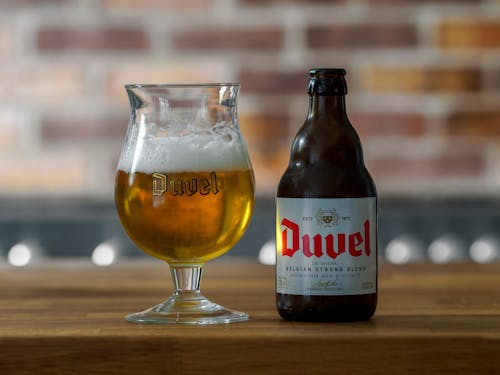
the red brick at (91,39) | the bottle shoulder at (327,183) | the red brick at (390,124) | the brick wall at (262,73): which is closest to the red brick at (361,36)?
the brick wall at (262,73)

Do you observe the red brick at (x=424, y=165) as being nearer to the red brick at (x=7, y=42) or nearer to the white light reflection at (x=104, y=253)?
the white light reflection at (x=104, y=253)

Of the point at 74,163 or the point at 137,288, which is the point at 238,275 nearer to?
the point at 137,288

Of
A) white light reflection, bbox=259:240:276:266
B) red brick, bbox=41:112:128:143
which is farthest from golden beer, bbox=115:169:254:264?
red brick, bbox=41:112:128:143

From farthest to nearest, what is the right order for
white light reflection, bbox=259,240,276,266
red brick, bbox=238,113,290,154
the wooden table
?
red brick, bbox=238,113,290,154
white light reflection, bbox=259,240,276,266
the wooden table

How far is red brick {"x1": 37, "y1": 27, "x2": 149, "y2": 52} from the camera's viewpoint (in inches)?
91.7

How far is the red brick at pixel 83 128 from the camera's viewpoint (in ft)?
7.63

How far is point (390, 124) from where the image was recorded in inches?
91.5

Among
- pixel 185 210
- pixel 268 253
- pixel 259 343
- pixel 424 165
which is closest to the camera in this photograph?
pixel 259 343

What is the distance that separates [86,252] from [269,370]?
4.66 feet

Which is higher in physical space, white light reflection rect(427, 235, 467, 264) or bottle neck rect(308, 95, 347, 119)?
bottle neck rect(308, 95, 347, 119)

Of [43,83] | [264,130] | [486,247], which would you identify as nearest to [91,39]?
[43,83]

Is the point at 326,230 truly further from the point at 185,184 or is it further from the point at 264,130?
the point at 264,130

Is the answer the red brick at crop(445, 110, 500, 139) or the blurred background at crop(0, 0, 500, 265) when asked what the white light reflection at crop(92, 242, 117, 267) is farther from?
the red brick at crop(445, 110, 500, 139)

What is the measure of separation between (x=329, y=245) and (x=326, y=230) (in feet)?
0.04
